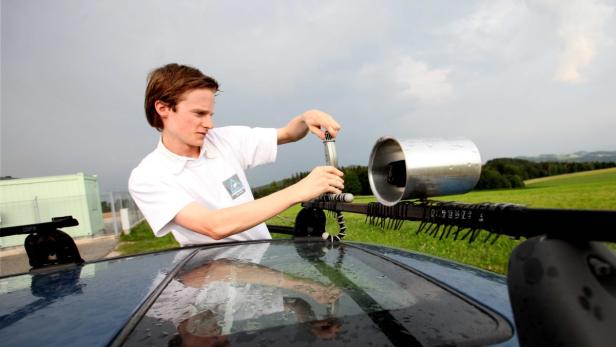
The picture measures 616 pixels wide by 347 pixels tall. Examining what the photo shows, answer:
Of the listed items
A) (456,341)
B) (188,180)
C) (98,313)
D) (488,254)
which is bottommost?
(488,254)

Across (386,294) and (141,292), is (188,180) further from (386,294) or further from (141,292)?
(386,294)

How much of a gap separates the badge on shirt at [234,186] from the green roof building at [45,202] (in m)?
16.2

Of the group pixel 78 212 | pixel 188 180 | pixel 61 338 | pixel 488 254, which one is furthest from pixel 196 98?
pixel 78 212

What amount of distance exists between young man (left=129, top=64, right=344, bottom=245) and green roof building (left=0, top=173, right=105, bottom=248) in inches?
637

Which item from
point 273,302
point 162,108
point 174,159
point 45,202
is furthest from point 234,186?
point 45,202

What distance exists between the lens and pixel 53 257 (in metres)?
2.52

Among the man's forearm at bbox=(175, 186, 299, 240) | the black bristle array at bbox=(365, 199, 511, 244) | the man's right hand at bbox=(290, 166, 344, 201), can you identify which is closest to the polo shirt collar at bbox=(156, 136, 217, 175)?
the man's forearm at bbox=(175, 186, 299, 240)

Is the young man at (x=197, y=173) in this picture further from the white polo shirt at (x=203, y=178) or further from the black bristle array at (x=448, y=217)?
the black bristle array at (x=448, y=217)

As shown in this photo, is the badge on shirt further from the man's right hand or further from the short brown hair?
the man's right hand

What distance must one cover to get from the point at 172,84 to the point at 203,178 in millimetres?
718

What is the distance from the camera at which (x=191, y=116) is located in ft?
8.91

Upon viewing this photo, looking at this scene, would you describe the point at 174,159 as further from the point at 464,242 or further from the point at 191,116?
the point at 464,242

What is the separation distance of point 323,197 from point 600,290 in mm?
1426

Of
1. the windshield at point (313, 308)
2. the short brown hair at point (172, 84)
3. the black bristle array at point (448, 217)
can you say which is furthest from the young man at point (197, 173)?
the black bristle array at point (448, 217)
